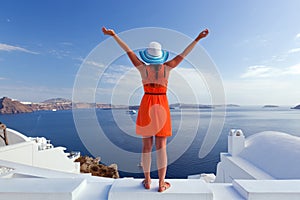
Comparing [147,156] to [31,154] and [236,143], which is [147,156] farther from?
[236,143]

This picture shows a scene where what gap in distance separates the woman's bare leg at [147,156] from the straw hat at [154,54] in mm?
706

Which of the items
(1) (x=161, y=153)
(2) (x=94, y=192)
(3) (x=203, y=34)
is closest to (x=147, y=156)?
(1) (x=161, y=153)

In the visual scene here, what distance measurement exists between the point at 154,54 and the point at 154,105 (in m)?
0.46

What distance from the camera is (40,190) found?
5.75 ft

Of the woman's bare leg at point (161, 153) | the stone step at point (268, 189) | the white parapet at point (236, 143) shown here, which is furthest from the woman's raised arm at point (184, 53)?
the white parapet at point (236, 143)

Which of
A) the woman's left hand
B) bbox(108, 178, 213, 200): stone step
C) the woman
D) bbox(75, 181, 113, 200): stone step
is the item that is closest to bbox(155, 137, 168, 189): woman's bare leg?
the woman

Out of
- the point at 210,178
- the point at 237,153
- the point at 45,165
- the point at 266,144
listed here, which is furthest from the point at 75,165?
the point at 266,144

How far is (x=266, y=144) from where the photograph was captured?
270 inches

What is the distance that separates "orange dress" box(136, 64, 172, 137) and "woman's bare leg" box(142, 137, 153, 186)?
2.8 inches

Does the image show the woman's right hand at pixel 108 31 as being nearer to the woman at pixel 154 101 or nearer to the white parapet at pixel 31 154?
the woman at pixel 154 101

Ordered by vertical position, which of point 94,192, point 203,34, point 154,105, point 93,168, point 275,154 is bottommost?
point 93,168

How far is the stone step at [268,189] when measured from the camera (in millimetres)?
Result: 1731

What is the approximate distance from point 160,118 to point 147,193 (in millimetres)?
646

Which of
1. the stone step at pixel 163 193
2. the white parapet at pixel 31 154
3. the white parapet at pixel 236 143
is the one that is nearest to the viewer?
the stone step at pixel 163 193
